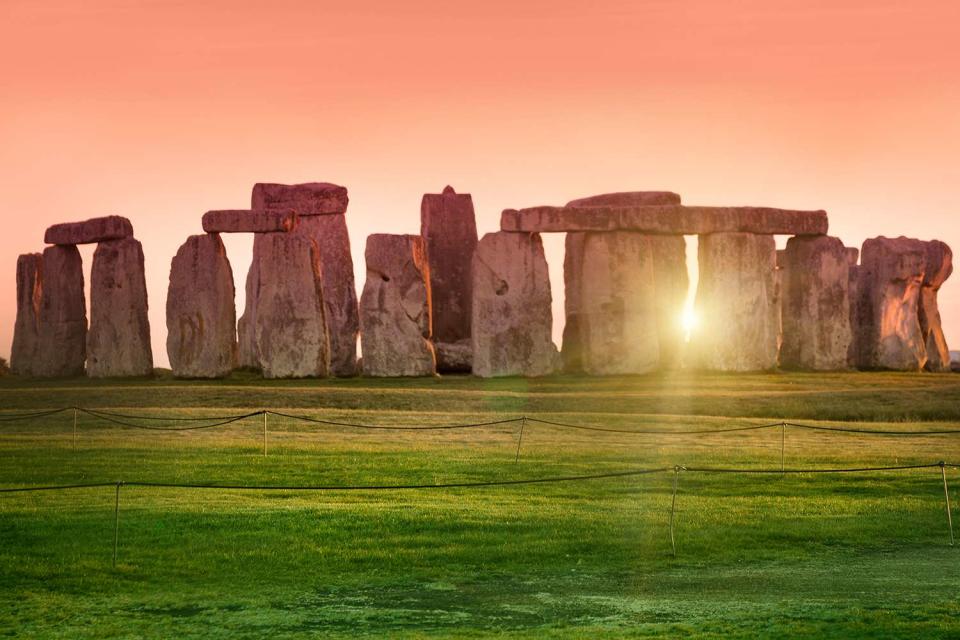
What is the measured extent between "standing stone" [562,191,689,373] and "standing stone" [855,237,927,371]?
5773 mm

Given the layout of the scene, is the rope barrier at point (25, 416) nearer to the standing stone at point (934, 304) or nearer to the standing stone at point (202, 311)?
the standing stone at point (202, 311)

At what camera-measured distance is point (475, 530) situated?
1555 centimetres

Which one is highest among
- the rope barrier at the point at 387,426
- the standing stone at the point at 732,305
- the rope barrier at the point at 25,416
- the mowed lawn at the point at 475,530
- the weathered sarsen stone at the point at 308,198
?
the weathered sarsen stone at the point at 308,198

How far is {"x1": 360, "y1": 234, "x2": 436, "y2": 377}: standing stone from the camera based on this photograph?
34.2 m

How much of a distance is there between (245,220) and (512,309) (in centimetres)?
665

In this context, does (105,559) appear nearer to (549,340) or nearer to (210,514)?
(210,514)

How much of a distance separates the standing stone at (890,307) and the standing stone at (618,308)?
783cm

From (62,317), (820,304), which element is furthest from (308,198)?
(820,304)

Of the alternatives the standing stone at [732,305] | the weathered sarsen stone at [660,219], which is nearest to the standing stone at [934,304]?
the weathered sarsen stone at [660,219]

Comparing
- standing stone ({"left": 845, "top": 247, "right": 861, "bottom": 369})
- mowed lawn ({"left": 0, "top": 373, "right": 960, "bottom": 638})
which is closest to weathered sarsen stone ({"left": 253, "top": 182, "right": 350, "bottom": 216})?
mowed lawn ({"left": 0, "top": 373, "right": 960, "bottom": 638})

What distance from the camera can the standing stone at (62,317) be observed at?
3697 cm

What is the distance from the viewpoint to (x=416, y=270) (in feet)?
114

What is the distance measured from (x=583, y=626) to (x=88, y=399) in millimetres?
19612

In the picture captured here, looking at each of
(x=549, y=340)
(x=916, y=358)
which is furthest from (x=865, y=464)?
(x=916, y=358)
